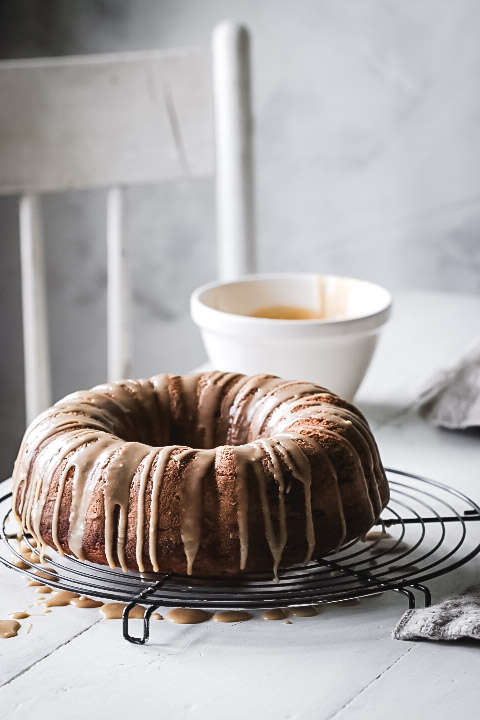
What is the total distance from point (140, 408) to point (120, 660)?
0.31 meters

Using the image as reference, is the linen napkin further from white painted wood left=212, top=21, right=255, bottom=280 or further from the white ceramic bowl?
white painted wood left=212, top=21, right=255, bottom=280

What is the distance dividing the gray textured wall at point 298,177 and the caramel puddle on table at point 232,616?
1.61 metres

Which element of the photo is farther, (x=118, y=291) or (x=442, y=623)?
(x=118, y=291)

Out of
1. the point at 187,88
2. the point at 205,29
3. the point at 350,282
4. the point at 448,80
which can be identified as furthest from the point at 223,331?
the point at 205,29

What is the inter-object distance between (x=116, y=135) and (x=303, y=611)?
1.00m

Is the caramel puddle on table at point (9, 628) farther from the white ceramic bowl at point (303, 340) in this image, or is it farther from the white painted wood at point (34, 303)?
the white painted wood at point (34, 303)

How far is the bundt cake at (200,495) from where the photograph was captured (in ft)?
2.67

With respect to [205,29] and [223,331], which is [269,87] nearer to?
[205,29]

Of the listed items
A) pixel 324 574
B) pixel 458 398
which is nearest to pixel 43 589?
pixel 324 574

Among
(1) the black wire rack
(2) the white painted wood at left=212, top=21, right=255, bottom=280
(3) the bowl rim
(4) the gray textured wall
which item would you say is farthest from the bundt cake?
(4) the gray textured wall

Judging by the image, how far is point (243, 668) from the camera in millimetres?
747

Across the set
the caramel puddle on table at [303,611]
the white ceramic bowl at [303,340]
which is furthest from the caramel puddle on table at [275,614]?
the white ceramic bowl at [303,340]

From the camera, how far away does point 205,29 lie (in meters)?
2.38

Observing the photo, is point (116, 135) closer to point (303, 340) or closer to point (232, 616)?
point (303, 340)
